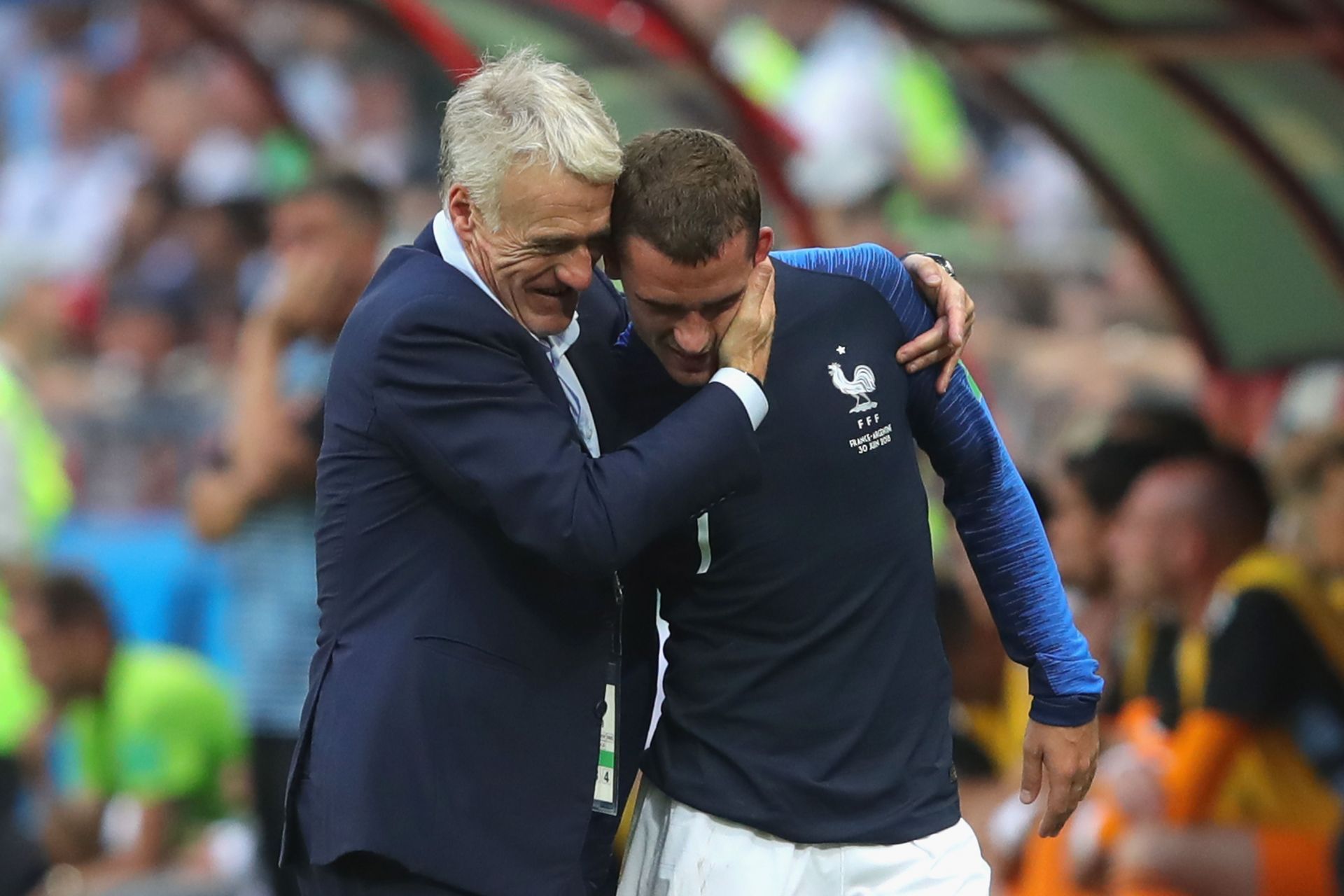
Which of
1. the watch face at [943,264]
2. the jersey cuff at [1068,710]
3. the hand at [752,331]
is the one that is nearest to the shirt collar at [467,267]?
the hand at [752,331]

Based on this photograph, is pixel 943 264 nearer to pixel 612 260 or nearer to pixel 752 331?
pixel 752 331

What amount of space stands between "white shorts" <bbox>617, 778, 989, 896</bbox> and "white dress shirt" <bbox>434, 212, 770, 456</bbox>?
0.59m

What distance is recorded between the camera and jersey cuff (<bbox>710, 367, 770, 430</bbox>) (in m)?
2.73

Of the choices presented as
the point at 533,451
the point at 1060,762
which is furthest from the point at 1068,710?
the point at 533,451

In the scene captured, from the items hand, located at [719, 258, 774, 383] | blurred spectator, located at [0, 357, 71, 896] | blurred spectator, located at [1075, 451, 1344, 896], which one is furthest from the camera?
blurred spectator, located at [0, 357, 71, 896]

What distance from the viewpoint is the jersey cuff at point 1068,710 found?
3057 mm

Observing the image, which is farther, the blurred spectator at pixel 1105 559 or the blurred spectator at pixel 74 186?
the blurred spectator at pixel 74 186

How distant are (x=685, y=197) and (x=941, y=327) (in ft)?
1.62

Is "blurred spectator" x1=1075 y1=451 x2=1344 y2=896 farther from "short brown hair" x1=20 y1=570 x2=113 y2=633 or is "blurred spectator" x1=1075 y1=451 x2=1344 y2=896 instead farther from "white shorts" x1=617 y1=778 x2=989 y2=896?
"short brown hair" x1=20 y1=570 x2=113 y2=633

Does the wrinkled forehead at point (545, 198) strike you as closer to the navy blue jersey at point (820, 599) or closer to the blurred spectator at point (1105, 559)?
the navy blue jersey at point (820, 599)

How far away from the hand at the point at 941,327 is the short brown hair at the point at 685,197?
1.06ft

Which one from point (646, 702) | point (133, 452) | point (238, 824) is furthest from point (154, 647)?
point (646, 702)

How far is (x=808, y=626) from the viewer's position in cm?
292

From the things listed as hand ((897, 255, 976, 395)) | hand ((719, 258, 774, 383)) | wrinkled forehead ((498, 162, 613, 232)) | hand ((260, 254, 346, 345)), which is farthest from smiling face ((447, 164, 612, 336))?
hand ((260, 254, 346, 345))
